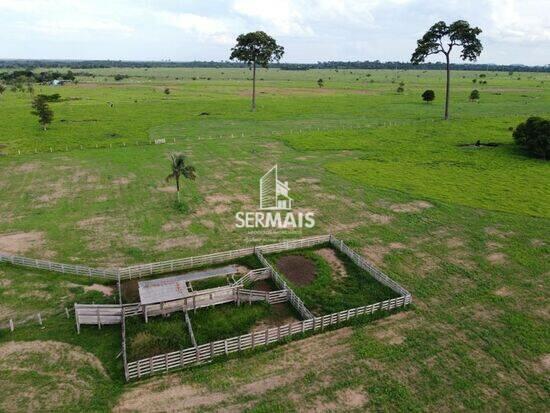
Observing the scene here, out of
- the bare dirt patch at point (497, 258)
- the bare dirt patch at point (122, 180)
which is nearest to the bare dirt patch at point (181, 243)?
the bare dirt patch at point (122, 180)

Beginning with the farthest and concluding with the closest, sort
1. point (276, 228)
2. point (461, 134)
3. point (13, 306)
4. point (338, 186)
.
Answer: point (461, 134), point (338, 186), point (276, 228), point (13, 306)

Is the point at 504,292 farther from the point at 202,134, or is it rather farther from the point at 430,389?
the point at 202,134

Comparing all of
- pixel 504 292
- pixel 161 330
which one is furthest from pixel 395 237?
pixel 161 330

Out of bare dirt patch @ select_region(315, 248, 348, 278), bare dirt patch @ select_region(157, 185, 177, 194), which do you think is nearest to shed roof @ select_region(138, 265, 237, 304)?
bare dirt patch @ select_region(315, 248, 348, 278)

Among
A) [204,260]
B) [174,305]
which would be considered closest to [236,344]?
[174,305]

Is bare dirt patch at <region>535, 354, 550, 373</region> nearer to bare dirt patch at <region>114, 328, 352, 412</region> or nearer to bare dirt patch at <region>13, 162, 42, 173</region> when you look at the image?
bare dirt patch at <region>114, 328, 352, 412</region>

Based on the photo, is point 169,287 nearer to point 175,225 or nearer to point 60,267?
point 60,267
